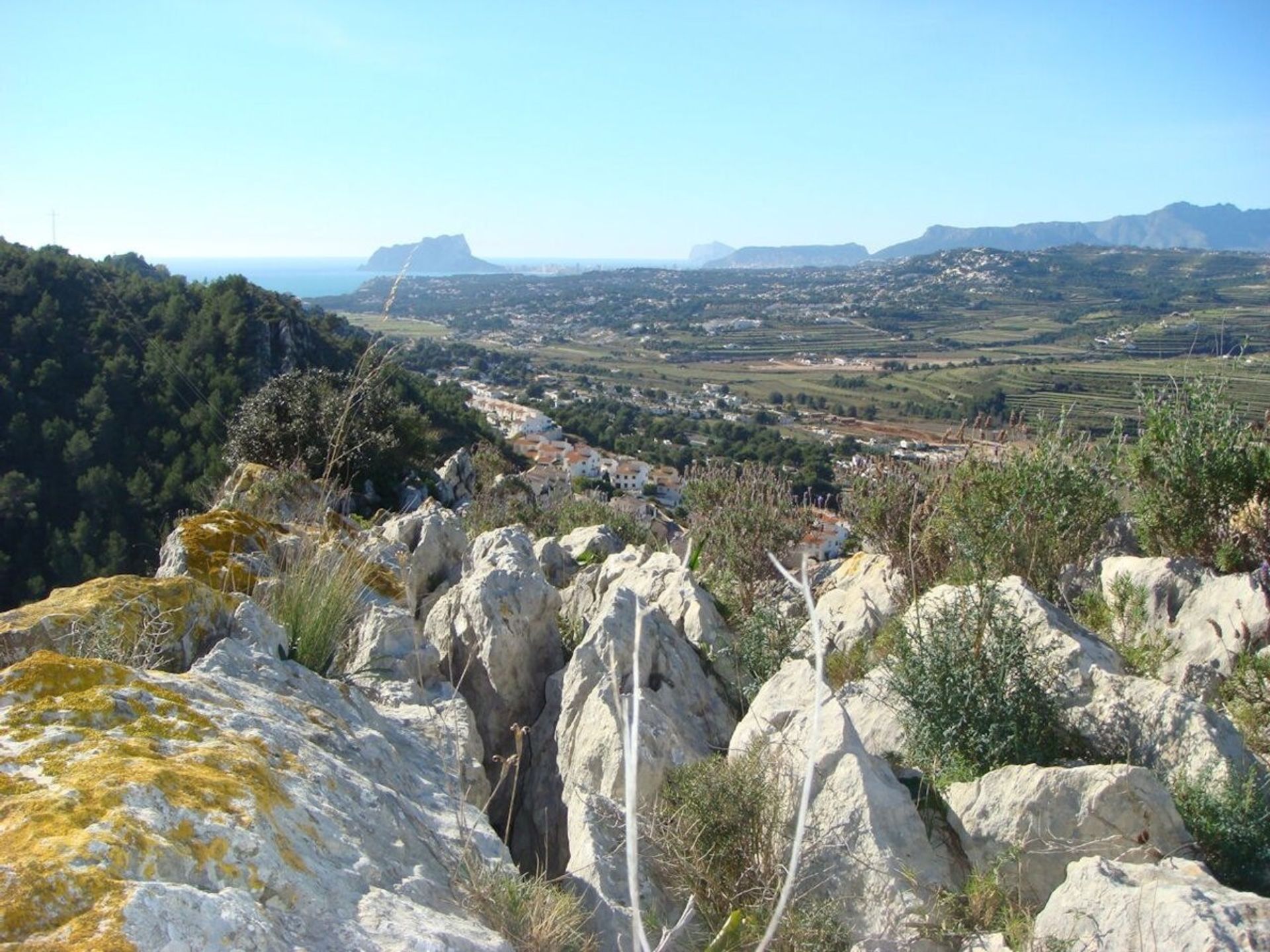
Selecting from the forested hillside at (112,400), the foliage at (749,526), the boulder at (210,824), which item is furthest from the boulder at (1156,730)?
the forested hillside at (112,400)

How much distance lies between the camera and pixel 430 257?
20.1m

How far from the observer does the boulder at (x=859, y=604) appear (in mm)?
6246

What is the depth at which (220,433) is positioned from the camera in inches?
1118

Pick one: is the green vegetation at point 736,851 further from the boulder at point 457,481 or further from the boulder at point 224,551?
the boulder at point 457,481

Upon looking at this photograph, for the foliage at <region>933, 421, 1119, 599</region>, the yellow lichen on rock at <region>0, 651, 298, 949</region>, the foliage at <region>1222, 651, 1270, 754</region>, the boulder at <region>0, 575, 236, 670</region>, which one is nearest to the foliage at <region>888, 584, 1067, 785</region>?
the foliage at <region>1222, 651, 1270, 754</region>

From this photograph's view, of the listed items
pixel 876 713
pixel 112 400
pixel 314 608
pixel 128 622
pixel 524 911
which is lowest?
pixel 876 713

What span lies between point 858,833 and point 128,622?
3.34 metres

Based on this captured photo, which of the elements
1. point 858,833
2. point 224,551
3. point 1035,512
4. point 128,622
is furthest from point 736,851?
point 1035,512

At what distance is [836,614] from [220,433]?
1063 inches

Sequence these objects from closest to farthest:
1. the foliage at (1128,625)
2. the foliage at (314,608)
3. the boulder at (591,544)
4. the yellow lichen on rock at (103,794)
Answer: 1. the yellow lichen on rock at (103,794)
2. the foliage at (314,608)
3. the foliage at (1128,625)
4. the boulder at (591,544)

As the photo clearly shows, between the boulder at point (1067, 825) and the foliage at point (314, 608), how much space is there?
3.25m

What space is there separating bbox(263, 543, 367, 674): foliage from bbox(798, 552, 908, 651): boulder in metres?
3.02

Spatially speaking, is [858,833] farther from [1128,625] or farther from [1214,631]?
[1214,631]

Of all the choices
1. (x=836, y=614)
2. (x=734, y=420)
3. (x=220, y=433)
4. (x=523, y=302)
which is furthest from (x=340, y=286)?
(x=836, y=614)
